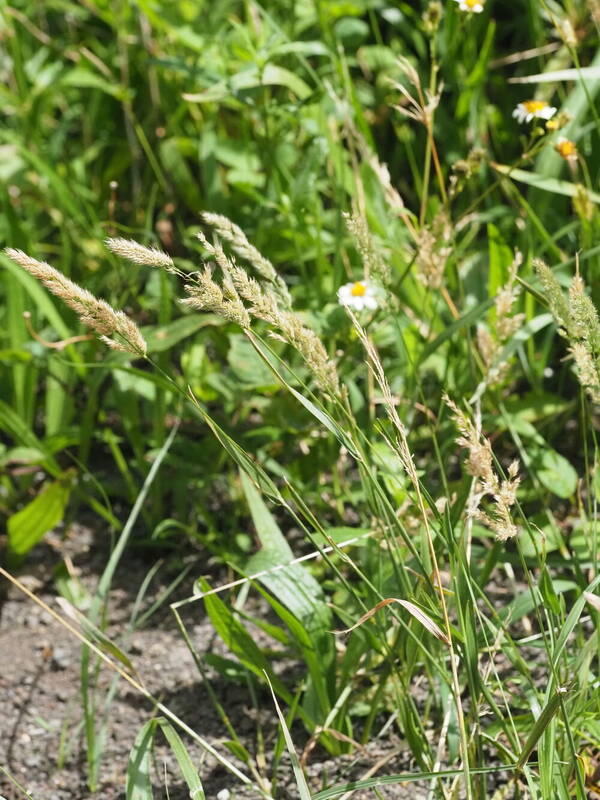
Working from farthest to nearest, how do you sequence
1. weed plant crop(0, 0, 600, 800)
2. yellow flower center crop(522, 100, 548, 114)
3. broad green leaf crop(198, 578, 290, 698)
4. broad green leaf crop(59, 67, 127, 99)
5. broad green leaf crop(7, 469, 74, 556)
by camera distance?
broad green leaf crop(59, 67, 127, 99), broad green leaf crop(7, 469, 74, 556), yellow flower center crop(522, 100, 548, 114), broad green leaf crop(198, 578, 290, 698), weed plant crop(0, 0, 600, 800)

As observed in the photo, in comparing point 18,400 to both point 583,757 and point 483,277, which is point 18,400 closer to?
point 483,277

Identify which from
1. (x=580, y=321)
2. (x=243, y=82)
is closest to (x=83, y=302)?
(x=580, y=321)

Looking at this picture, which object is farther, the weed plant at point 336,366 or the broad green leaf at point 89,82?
the broad green leaf at point 89,82

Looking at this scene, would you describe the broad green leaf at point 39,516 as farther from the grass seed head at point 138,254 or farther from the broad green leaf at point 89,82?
the broad green leaf at point 89,82

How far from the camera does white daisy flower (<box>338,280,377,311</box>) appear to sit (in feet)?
5.55

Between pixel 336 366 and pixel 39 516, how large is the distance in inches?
24.6

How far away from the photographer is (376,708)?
4.80 ft

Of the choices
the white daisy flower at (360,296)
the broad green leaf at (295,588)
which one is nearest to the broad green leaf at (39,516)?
the broad green leaf at (295,588)

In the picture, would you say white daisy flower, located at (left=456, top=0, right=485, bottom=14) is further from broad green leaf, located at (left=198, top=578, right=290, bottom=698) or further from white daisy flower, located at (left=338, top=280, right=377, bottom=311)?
broad green leaf, located at (left=198, top=578, right=290, bottom=698)

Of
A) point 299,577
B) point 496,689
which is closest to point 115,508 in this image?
point 299,577

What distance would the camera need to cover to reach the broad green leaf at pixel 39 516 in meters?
1.84

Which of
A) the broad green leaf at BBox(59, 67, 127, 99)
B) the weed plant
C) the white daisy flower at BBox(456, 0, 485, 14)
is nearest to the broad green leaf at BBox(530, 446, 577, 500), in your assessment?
the weed plant

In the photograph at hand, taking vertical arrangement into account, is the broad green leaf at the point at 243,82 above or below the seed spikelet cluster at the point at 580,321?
above

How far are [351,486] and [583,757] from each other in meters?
0.74
